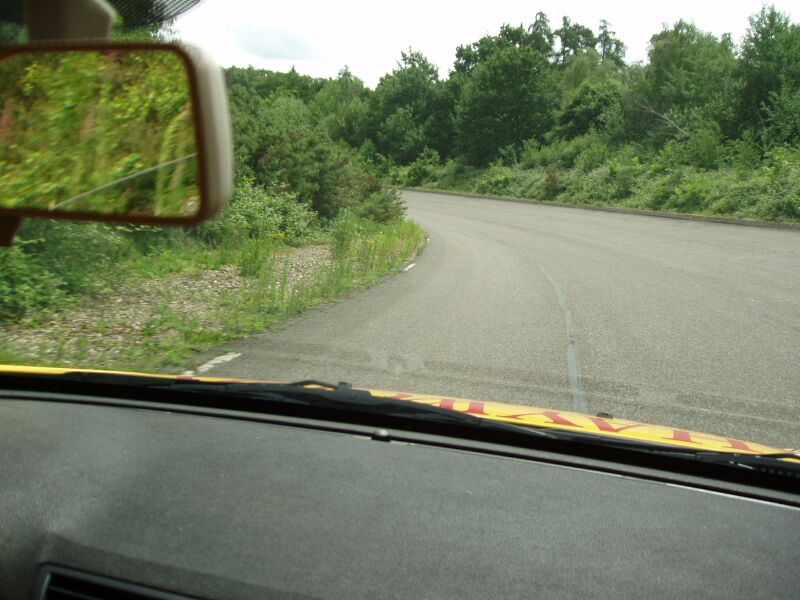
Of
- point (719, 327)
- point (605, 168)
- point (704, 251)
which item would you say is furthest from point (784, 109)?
point (719, 327)

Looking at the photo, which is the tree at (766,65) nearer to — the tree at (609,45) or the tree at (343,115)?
the tree at (343,115)

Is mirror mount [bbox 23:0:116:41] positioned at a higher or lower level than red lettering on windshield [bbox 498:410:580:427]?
higher

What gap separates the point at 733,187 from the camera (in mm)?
30078

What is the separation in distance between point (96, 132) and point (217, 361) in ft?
16.8

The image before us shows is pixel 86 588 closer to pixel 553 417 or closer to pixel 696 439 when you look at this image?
pixel 553 417

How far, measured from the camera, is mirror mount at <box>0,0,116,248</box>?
2275 millimetres

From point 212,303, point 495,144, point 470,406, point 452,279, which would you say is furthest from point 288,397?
point 495,144

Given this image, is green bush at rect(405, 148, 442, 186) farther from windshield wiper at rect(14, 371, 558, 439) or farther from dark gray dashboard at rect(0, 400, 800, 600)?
dark gray dashboard at rect(0, 400, 800, 600)

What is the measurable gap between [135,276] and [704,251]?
14.6 metres

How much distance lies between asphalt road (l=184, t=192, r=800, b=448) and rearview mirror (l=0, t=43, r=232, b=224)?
13.8 feet

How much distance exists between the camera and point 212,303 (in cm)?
995

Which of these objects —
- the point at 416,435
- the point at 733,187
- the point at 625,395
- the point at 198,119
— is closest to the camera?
the point at 198,119

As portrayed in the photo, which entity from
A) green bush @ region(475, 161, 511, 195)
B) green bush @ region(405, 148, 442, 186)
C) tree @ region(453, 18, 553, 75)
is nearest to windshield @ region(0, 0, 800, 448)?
green bush @ region(475, 161, 511, 195)

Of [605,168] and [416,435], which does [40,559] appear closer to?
[416,435]
